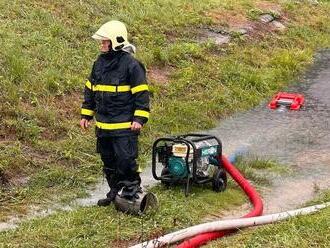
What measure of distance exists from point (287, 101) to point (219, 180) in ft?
16.6

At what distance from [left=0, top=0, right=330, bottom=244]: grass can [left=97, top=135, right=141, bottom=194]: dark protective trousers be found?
23.5 inches

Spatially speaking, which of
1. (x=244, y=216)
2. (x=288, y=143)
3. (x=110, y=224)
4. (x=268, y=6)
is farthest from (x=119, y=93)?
(x=268, y=6)

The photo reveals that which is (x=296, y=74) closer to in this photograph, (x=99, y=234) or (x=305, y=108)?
(x=305, y=108)

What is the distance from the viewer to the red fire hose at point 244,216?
17.4 feet

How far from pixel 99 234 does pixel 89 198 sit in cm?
141

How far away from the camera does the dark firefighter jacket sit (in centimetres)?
586

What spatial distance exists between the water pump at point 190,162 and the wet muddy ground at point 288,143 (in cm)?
45

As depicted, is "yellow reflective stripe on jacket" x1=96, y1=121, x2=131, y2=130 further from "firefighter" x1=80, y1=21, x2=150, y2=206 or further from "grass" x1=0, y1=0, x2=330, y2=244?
"grass" x1=0, y1=0, x2=330, y2=244

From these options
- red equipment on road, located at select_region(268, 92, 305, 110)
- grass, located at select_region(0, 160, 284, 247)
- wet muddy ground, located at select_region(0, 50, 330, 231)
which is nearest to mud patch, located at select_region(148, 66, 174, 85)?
wet muddy ground, located at select_region(0, 50, 330, 231)

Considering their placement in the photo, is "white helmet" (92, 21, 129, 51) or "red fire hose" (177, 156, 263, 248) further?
"white helmet" (92, 21, 129, 51)

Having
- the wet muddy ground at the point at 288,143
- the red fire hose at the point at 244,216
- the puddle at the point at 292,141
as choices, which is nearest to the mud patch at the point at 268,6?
the wet muddy ground at the point at 288,143

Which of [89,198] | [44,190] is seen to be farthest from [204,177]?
[44,190]

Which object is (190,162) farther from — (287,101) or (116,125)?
(287,101)

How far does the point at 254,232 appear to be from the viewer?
5.55 meters
